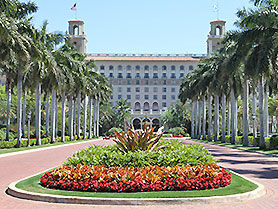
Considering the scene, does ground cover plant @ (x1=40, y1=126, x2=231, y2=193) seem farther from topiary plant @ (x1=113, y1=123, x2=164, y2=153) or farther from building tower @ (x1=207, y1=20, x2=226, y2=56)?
building tower @ (x1=207, y1=20, x2=226, y2=56)

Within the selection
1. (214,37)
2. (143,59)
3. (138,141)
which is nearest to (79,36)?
(143,59)

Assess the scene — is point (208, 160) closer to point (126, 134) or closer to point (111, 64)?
point (126, 134)

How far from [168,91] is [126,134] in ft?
368

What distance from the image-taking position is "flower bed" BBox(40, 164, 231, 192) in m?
10.0

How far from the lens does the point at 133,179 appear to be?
33.2ft

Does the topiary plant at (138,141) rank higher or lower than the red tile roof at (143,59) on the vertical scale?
lower

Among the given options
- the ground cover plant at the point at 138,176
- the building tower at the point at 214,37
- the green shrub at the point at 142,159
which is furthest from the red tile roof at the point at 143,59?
the ground cover plant at the point at 138,176

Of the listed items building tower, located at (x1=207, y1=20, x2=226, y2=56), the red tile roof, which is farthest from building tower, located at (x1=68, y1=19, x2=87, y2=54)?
building tower, located at (x1=207, y1=20, x2=226, y2=56)

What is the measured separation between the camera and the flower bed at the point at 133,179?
10.0m

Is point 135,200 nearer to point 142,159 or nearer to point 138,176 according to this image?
point 138,176

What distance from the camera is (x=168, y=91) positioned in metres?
127

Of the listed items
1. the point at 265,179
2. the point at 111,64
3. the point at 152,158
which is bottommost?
the point at 265,179

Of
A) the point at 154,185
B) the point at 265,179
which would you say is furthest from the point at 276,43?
the point at 154,185

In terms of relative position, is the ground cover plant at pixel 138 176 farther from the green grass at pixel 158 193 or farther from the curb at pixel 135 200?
the curb at pixel 135 200
